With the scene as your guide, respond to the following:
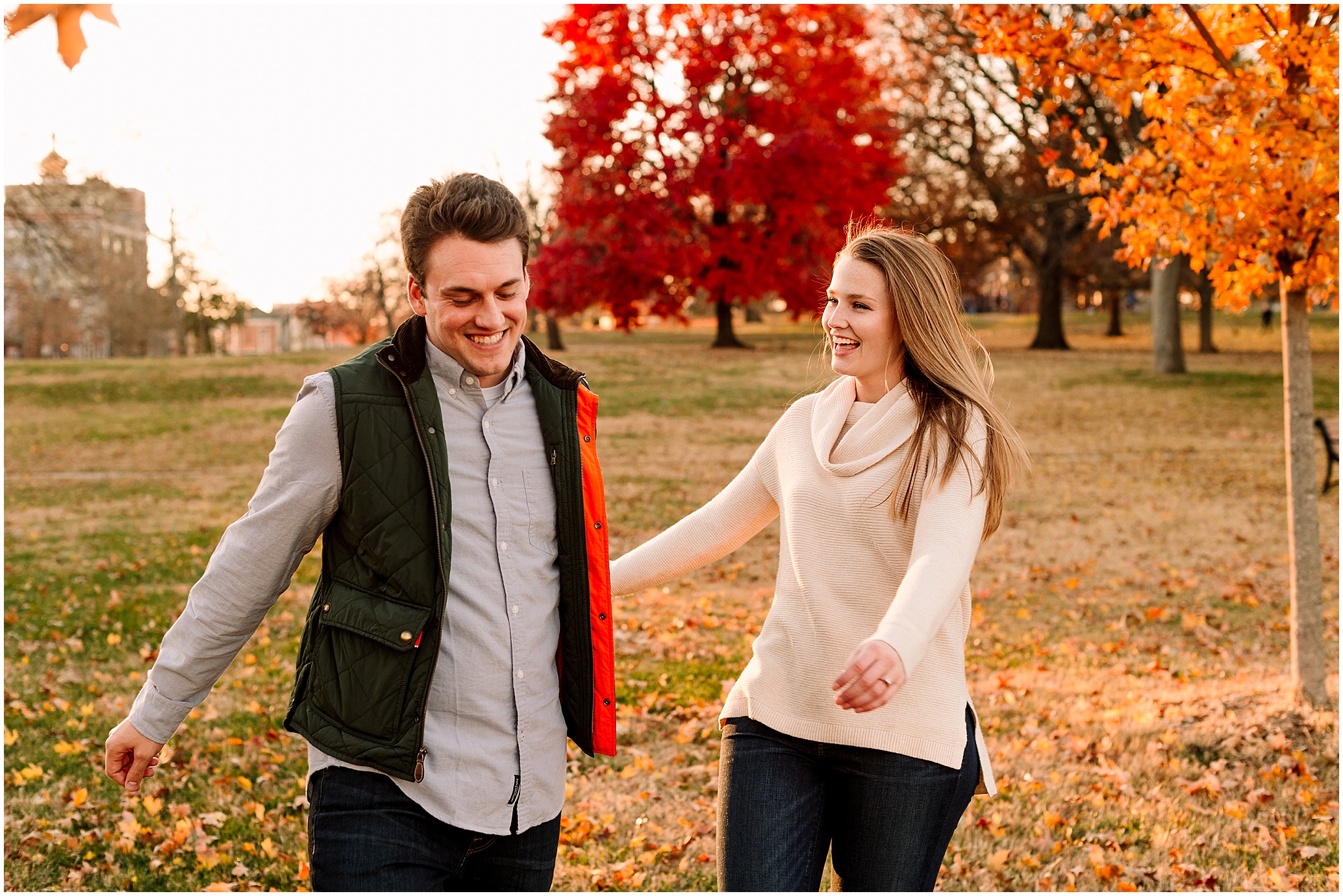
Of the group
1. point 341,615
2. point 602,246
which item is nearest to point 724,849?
point 341,615

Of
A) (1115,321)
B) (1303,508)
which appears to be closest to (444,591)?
(1303,508)

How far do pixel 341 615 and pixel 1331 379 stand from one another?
27104 millimetres

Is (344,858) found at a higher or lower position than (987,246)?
lower

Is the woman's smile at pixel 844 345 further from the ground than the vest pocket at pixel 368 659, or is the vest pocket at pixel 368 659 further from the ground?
the woman's smile at pixel 844 345

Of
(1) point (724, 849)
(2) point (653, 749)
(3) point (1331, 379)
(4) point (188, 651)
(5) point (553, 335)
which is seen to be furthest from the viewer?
(5) point (553, 335)

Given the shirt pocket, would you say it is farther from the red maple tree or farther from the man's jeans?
the red maple tree

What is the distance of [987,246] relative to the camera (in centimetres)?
3747

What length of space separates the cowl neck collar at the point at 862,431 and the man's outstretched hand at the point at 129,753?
1.72m

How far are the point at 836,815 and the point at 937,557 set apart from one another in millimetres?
706

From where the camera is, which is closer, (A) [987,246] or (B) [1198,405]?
(B) [1198,405]

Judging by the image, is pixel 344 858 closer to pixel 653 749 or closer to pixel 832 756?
pixel 832 756

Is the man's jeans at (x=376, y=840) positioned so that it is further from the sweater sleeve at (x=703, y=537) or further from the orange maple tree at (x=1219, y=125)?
the orange maple tree at (x=1219, y=125)

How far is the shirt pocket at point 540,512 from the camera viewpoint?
8.43 feet

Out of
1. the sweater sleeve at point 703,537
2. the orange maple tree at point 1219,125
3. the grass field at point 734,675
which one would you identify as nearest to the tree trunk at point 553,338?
the grass field at point 734,675
